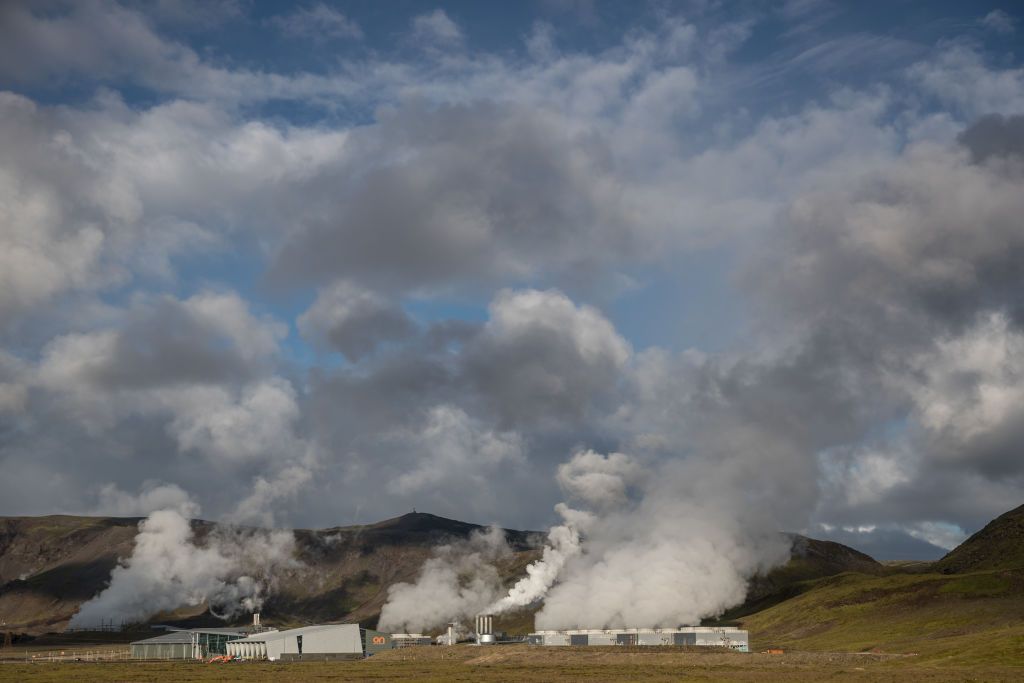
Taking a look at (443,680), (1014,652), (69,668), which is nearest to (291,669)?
(69,668)

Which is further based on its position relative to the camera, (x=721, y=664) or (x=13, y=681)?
(x=721, y=664)

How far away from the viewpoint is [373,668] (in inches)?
7303

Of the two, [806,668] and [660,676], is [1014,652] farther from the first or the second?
[660,676]

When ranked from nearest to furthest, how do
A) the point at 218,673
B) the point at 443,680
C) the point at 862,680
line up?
the point at 862,680, the point at 443,680, the point at 218,673

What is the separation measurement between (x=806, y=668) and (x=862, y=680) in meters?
32.9

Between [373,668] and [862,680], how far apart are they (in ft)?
287

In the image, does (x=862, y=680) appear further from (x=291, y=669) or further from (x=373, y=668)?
(x=291, y=669)

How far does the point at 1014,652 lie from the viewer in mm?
158500

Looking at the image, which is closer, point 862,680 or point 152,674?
point 862,680

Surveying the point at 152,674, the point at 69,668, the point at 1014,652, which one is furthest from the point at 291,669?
the point at 1014,652

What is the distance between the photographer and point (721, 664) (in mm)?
183875

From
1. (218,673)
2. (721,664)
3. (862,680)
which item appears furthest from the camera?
(721,664)

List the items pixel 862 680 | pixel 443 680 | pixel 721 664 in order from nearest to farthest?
pixel 862 680
pixel 443 680
pixel 721 664

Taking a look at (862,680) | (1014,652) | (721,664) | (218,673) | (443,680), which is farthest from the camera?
(721,664)
